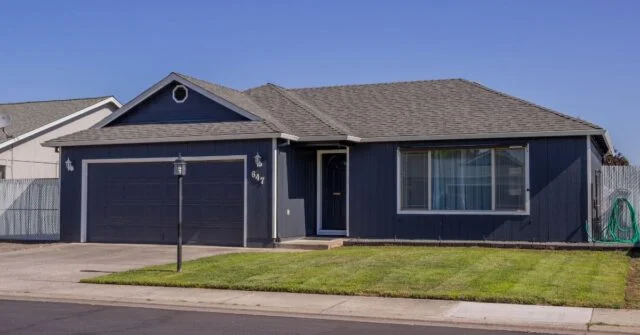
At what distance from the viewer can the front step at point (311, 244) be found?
63.4 ft

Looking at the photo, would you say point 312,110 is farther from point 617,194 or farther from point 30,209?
point 30,209

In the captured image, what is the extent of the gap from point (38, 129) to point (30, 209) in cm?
608

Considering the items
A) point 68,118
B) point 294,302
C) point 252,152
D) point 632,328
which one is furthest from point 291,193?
point 68,118

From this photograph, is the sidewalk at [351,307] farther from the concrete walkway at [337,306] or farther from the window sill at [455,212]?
the window sill at [455,212]

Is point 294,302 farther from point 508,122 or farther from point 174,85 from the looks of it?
point 174,85

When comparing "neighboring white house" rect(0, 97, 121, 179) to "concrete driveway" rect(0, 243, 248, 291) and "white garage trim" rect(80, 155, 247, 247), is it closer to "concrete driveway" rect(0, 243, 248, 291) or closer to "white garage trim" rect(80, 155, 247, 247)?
"white garage trim" rect(80, 155, 247, 247)

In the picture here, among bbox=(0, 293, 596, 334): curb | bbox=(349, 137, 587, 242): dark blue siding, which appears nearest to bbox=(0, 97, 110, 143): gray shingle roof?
bbox=(349, 137, 587, 242): dark blue siding

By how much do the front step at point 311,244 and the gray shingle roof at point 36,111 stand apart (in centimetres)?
1380

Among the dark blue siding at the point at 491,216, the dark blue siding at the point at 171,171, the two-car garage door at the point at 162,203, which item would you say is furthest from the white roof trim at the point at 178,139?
the dark blue siding at the point at 491,216

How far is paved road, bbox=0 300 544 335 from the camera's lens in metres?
9.65

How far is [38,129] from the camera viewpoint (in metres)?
29.6

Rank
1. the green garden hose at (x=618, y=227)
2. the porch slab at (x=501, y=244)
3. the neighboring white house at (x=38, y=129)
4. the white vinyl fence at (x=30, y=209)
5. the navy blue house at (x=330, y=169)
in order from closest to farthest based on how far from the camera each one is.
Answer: the porch slab at (x=501, y=244), the green garden hose at (x=618, y=227), the navy blue house at (x=330, y=169), the white vinyl fence at (x=30, y=209), the neighboring white house at (x=38, y=129)

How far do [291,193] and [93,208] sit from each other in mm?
5933

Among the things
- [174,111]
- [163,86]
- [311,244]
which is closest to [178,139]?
[174,111]
